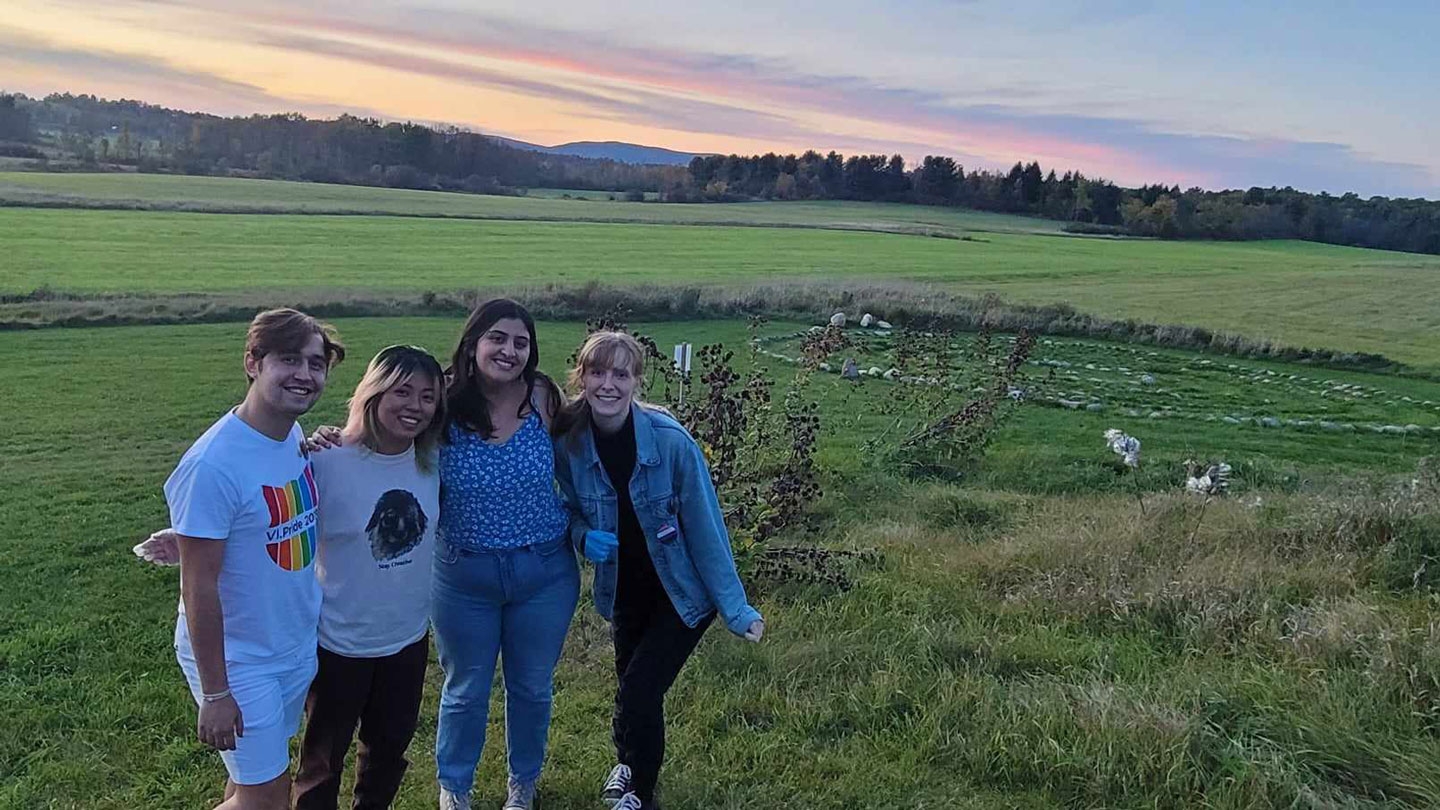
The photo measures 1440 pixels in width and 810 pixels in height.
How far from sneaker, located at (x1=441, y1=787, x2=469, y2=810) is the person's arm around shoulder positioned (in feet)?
3.76

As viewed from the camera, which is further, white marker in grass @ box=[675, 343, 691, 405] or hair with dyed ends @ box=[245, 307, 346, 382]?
white marker in grass @ box=[675, 343, 691, 405]

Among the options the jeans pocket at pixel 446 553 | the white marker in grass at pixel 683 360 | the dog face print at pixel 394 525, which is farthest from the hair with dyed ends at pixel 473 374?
the white marker in grass at pixel 683 360

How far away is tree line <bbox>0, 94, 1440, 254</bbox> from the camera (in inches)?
2847

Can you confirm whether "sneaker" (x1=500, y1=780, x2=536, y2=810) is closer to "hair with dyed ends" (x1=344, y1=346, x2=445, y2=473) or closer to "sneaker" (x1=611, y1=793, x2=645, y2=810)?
"sneaker" (x1=611, y1=793, x2=645, y2=810)

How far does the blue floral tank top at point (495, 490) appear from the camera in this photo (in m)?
3.21

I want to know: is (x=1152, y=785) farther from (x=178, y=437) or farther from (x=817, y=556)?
(x=178, y=437)

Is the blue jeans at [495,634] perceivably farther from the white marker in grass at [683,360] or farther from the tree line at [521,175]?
the tree line at [521,175]

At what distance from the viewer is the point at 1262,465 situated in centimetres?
1127

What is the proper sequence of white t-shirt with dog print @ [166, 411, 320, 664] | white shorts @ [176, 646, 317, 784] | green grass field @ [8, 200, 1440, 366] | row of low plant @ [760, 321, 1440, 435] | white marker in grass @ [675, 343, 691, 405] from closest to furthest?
white t-shirt with dog print @ [166, 411, 320, 664] < white shorts @ [176, 646, 317, 784] < white marker in grass @ [675, 343, 691, 405] < row of low plant @ [760, 321, 1440, 435] < green grass field @ [8, 200, 1440, 366]

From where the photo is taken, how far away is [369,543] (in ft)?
9.95

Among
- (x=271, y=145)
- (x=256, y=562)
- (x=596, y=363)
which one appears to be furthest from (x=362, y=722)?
(x=271, y=145)

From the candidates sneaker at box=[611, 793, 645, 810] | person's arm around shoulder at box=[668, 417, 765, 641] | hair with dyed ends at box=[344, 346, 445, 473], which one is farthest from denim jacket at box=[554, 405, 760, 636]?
sneaker at box=[611, 793, 645, 810]

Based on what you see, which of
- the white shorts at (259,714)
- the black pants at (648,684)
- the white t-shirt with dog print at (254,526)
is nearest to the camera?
the white t-shirt with dog print at (254,526)

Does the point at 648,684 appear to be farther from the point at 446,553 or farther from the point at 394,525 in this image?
the point at 394,525
